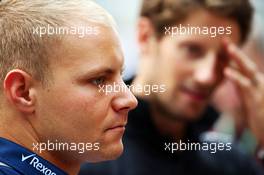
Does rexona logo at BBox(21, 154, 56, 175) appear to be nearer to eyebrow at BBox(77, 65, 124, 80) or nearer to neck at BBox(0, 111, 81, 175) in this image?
neck at BBox(0, 111, 81, 175)

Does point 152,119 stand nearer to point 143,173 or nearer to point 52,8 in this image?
point 143,173

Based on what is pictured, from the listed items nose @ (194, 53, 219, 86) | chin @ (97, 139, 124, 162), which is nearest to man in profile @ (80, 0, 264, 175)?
nose @ (194, 53, 219, 86)

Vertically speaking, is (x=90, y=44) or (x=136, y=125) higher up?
(x=90, y=44)

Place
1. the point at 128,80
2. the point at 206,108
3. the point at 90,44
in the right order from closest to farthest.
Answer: the point at 90,44, the point at 128,80, the point at 206,108

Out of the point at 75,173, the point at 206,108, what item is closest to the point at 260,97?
the point at 206,108

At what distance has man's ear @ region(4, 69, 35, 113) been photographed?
82cm

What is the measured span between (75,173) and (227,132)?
0.78 meters

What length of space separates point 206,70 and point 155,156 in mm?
244

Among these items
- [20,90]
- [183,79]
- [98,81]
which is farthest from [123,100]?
[183,79]

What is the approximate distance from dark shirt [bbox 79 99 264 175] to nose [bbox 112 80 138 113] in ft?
1.68

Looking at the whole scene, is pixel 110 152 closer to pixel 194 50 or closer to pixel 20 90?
pixel 20 90

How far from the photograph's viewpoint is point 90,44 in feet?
2.72

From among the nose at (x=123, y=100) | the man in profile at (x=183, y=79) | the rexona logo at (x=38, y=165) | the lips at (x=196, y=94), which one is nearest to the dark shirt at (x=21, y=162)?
the rexona logo at (x=38, y=165)

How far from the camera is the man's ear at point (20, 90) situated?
32.3 inches
